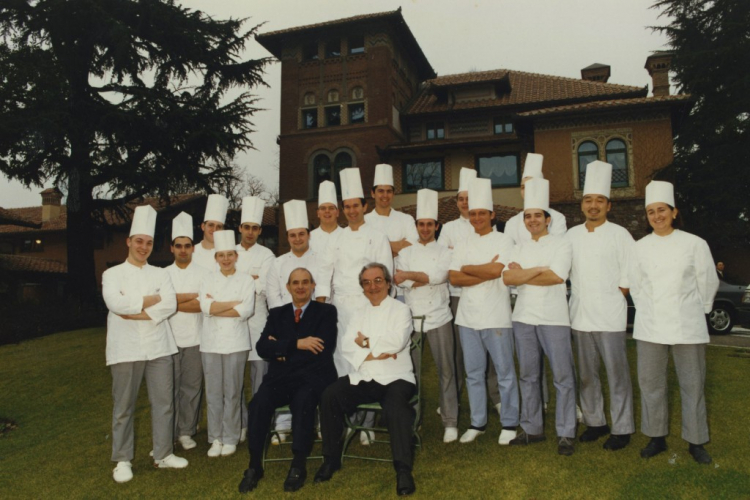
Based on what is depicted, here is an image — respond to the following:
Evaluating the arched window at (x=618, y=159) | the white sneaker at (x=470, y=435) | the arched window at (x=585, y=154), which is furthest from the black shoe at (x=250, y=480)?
the arched window at (x=618, y=159)

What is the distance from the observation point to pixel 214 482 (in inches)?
172

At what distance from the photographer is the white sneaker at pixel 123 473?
14.8ft

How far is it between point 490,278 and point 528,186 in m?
0.91

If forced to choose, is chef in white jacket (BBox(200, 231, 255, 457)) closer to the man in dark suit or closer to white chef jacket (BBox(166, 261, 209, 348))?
white chef jacket (BBox(166, 261, 209, 348))

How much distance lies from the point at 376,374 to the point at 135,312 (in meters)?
2.13

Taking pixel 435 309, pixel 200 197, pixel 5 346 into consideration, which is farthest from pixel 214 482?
pixel 200 197

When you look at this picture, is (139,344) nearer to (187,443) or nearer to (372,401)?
(187,443)

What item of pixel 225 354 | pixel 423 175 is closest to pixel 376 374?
pixel 225 354

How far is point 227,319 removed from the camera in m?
5.07

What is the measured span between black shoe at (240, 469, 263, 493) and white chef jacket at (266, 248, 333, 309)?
5.28 feet

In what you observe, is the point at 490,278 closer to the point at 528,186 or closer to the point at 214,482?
the point at 528,186

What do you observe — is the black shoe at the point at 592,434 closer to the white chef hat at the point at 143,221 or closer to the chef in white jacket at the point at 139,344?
the chef in white jacket at the point at 139,344

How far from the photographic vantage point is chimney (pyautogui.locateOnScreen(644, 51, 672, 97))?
2321 cm

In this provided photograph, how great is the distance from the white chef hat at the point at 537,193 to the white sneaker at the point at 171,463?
3881mm
